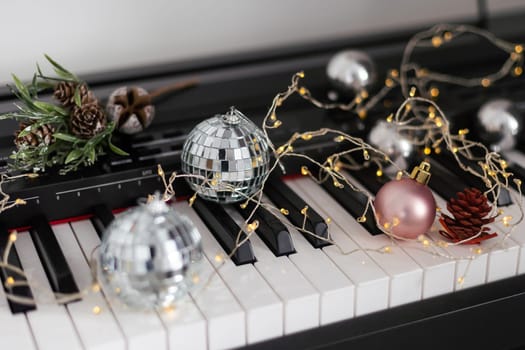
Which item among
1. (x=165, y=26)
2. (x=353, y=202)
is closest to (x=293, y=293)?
(x=353, y=202)

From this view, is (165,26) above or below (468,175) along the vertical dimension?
above

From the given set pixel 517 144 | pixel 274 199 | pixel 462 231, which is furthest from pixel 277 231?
pixel 517 144

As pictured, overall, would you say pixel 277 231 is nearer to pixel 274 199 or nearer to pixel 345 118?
pixel 274 199

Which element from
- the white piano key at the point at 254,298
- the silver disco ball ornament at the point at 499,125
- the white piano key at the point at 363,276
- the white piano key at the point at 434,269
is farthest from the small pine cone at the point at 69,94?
the silver disco ball ornament at the point at 499,125

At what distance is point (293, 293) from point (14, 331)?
360 mm

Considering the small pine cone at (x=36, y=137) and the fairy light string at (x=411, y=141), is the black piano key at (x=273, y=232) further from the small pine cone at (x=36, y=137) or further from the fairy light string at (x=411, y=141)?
the small pine cone at (x=36, y=137)

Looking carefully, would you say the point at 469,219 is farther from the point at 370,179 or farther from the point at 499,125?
the point at 499,125

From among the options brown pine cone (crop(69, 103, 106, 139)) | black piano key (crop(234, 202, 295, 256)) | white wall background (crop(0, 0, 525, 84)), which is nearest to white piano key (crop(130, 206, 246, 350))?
black piano key (crop(234, 202, 295, 256))

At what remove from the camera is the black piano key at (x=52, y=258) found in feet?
3.51

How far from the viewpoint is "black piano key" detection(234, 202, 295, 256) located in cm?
116

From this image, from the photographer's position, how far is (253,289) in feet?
A: 3.56

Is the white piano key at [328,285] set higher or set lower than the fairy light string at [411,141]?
lower

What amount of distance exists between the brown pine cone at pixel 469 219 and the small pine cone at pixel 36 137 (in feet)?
2.02

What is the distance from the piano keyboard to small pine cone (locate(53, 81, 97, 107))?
0.64 ft
